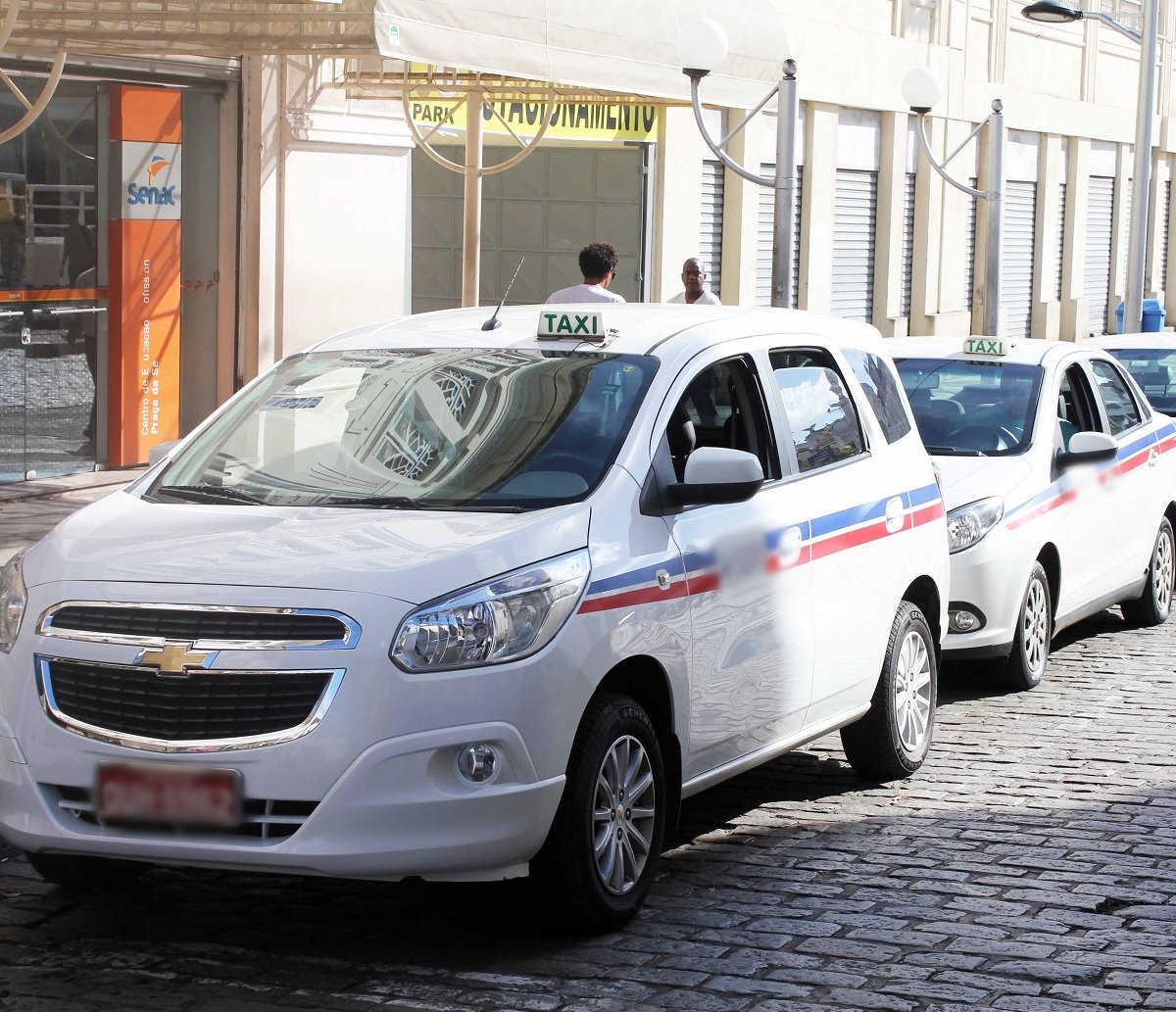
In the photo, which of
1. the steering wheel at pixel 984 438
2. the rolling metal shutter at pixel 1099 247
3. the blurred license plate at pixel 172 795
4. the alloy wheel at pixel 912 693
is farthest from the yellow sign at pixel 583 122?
the rolling metal shutter at pixel 1099 247

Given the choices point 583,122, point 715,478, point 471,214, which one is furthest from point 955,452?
point 583,122

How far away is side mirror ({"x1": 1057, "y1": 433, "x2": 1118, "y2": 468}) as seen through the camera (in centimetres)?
985

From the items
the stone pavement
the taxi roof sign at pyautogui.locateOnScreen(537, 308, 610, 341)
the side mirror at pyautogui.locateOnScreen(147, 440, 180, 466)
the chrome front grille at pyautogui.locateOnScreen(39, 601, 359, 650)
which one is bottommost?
the stone pavement

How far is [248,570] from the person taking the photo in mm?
5324

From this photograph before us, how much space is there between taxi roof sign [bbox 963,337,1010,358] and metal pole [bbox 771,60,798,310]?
3.74 m

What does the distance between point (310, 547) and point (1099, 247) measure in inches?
1348

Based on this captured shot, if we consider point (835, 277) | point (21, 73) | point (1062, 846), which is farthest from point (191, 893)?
point (835, 277)

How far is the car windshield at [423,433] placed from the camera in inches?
237

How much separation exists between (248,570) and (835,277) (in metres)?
22.1

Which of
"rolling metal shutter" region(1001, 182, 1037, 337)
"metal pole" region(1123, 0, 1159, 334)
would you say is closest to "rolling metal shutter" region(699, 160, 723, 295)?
"metal pole" region(1123, 0, 1159, 334)

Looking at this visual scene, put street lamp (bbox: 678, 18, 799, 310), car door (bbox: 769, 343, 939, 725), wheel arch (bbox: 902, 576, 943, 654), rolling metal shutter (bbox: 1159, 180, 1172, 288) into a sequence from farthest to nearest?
rolling metal shutter (bbox: 1159, 180, 1172, 288), street lamp (bbox: 678, 18, 799, 310), wheel arch (bbox: 902, 576, 943, 654), car door (bbox: 769, 343, 939, 725)

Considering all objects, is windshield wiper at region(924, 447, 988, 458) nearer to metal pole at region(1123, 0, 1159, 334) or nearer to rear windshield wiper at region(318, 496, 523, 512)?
rear windshield wiper at region(318, 496, 523, 512)

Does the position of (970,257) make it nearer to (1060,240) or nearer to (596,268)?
(1060,240)

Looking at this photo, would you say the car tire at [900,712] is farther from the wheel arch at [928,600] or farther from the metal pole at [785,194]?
the metal pole at [785,194]
